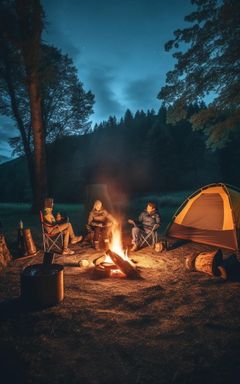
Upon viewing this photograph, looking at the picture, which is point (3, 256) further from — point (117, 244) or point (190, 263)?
point (190, 263)

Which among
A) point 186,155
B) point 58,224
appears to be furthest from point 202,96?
point 186,155

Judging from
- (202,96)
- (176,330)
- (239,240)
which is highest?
(202,96)

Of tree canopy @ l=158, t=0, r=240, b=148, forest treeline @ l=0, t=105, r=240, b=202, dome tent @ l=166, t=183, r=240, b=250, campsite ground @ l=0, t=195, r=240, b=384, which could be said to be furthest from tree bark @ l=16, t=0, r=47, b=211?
forest treeline @ l=0, t=105, r=240, b=202

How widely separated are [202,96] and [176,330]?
9412 millimetres

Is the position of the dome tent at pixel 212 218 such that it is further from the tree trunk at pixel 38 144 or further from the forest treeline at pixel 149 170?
the forest treeline at pixel 149 170

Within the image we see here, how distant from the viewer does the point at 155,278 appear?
5.38 meters

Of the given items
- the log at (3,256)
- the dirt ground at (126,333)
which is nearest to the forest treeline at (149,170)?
the log at (3,256)

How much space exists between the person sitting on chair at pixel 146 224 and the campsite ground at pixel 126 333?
2.65 m

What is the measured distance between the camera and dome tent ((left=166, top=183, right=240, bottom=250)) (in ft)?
24.2

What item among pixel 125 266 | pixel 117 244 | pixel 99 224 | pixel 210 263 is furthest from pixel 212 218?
pixel 125 266

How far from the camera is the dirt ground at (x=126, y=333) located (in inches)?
101

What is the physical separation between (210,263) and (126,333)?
2.82 metres

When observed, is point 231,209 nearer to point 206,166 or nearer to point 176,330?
point 176,330

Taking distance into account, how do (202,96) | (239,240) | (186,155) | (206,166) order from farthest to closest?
(206,166) → (186,155) → (202,96) → (239,240)
